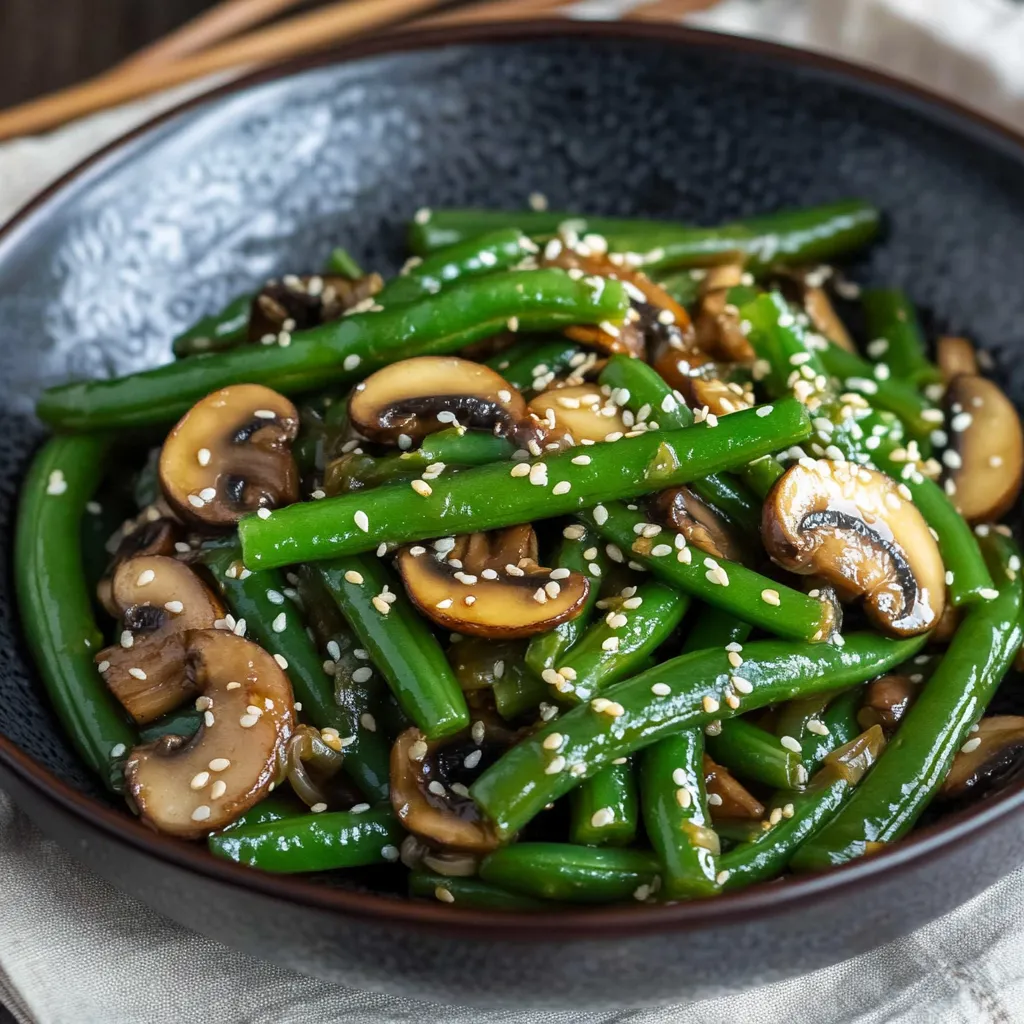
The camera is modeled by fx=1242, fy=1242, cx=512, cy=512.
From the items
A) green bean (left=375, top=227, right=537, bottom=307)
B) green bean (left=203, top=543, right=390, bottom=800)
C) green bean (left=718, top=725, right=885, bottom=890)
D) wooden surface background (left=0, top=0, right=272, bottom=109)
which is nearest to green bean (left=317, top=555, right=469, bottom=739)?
green bean (left=203, top=543, right=390, bottom=800)

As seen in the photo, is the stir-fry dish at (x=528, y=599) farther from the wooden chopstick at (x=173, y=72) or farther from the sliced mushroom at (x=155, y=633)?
the wooden chopstick at (x=173, y=72)

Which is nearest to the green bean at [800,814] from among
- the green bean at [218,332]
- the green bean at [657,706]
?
the green bean at [657,706]

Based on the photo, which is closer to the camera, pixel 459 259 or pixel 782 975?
pixel 782 975

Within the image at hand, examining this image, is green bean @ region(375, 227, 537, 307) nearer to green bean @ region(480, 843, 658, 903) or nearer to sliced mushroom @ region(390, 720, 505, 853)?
sliced mushroom @ region(390, 720, 505, 853)

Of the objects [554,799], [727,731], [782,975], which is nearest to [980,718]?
[727,731]

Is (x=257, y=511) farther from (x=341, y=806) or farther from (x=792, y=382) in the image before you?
(x=792, y=382)
